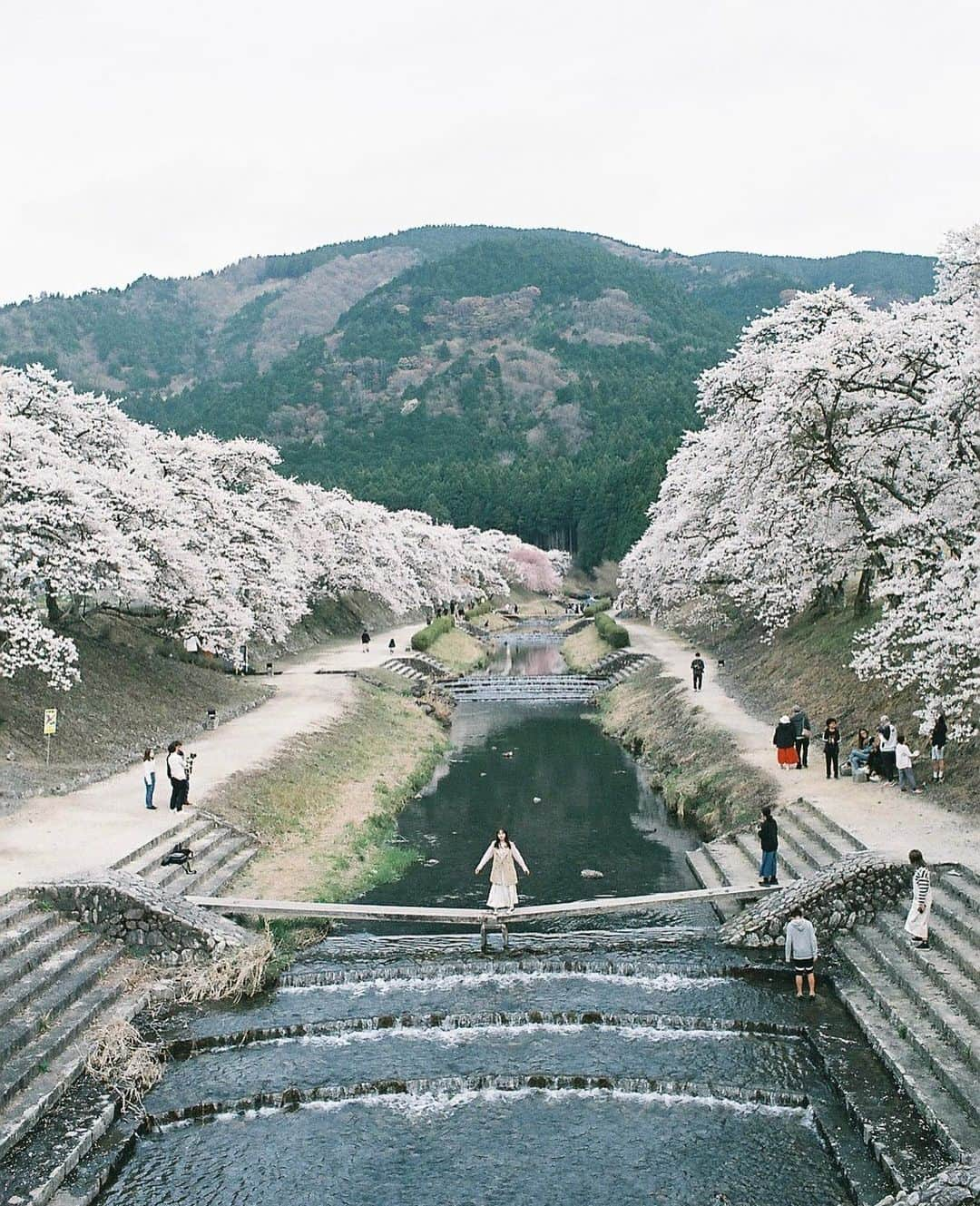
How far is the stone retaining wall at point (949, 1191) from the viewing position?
9820 mm

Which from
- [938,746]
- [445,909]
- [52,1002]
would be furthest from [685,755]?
[52,1002]

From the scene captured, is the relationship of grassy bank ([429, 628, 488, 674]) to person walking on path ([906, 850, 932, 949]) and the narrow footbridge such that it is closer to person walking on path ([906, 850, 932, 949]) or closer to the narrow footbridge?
the narrow footbridge

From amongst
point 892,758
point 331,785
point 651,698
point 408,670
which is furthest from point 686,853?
point 408,670

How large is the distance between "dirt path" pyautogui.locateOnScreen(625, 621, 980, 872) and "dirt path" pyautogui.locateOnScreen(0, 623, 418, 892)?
14019mm

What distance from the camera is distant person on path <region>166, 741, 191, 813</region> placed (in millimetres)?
23594

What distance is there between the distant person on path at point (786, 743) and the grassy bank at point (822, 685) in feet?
7.99

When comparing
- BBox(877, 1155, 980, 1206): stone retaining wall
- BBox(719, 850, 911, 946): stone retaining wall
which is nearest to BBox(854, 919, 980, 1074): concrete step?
BBox(719, 850, 911, 946): stone retaining wall

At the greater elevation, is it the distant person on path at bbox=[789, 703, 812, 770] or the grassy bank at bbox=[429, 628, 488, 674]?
the distant person on path at bbox=[789, 703, 812, 770]

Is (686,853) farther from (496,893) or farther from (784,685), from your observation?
(784,685)

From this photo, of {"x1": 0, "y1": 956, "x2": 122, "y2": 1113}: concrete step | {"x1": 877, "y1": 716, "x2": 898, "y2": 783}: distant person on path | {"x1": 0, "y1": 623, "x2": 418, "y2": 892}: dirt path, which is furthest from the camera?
{"x1": 877, "y1": 716, "x2": 898, "y2": 783}: distant person on path

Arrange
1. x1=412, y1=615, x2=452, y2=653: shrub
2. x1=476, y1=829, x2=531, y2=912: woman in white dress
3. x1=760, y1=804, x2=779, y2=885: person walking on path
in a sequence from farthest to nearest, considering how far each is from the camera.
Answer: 1. x1=412, y1=615, x2=452, y2=653: shrub
2. x1=760, y1=804, x2=779, y2=885: person walking on path
3. x1=476, y1=829, x2=531, y2=912: woman in white dress

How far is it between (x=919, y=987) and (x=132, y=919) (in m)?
12.3

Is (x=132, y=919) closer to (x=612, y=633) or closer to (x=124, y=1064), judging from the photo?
(x=124, y=1064)

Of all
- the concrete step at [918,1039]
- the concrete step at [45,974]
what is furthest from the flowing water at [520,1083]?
the concrete step at [45,974]
